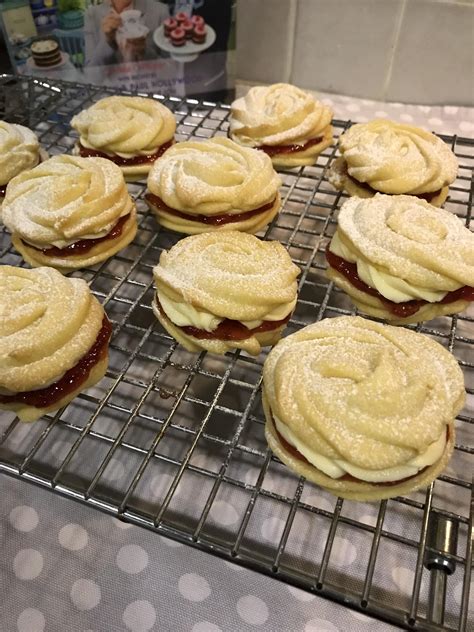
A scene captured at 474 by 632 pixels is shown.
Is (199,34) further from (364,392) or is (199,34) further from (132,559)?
(132,559)

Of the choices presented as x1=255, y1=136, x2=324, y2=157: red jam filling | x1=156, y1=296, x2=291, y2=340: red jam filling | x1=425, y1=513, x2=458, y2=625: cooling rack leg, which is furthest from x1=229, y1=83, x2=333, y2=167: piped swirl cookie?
x1=425, y1=513, x2=458, y2=625: cooling rack leg

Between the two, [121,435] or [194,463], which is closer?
[121,435]

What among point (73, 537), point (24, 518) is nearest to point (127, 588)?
point (73, 537)

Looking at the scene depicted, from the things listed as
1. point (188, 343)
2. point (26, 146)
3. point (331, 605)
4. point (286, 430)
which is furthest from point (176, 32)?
point (331, 605)

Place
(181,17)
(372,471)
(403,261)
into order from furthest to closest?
(181,17) → (403,261) → (372,471)

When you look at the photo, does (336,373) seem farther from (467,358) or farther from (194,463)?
(467,358)
